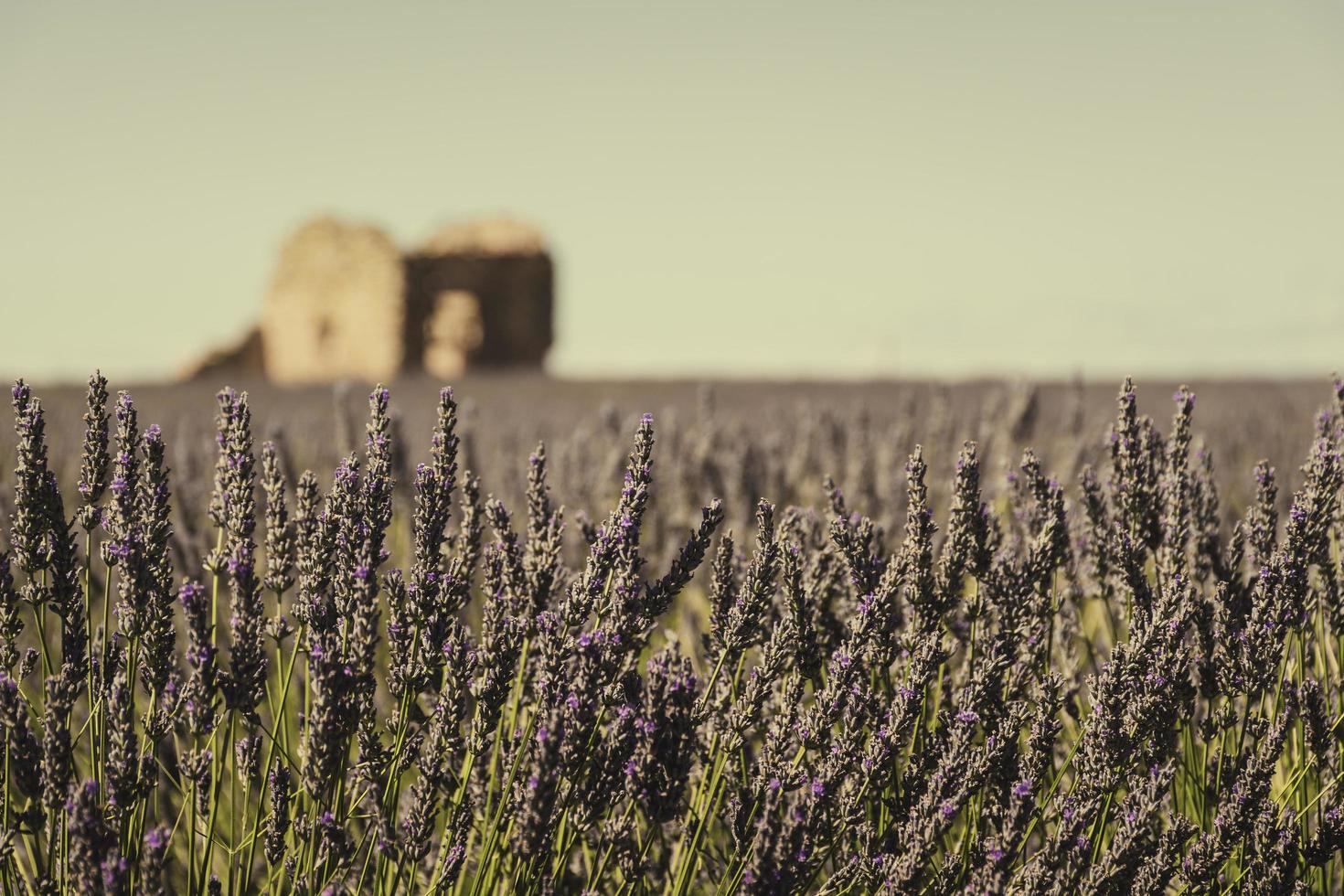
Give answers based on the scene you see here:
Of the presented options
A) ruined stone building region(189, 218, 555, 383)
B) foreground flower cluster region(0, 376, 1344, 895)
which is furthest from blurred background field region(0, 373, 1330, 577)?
ruined stone building region(189, 218, 555, 383)

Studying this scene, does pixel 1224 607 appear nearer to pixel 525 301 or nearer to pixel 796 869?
pixel 796 869

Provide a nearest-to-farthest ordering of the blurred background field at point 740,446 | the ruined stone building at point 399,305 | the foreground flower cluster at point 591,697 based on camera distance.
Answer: the foreground flower cluster at point 591,697 < the blurred background field at point 740,446 < the ruined stone building at point 399,305

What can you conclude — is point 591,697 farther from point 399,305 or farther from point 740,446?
point 399,305

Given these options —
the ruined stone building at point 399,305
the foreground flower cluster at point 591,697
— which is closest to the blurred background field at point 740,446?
the foreground flower cluster at point 591,697

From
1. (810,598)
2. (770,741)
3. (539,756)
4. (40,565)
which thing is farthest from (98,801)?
(810,598)

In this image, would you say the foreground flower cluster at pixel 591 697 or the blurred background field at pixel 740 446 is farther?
the blurred background field at pixel 740 446

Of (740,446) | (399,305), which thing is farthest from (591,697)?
(399,305)

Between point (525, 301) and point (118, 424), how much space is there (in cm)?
3345

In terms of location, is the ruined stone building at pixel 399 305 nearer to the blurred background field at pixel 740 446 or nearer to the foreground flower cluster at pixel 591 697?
the blurred background field at pixel 740 446

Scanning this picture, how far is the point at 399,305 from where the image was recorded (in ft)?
102

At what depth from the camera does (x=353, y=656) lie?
1237 mm

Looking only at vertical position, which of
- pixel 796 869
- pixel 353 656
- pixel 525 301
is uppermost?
pixel 525 301

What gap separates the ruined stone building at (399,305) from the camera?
31.5 metres

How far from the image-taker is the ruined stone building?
103 ft
